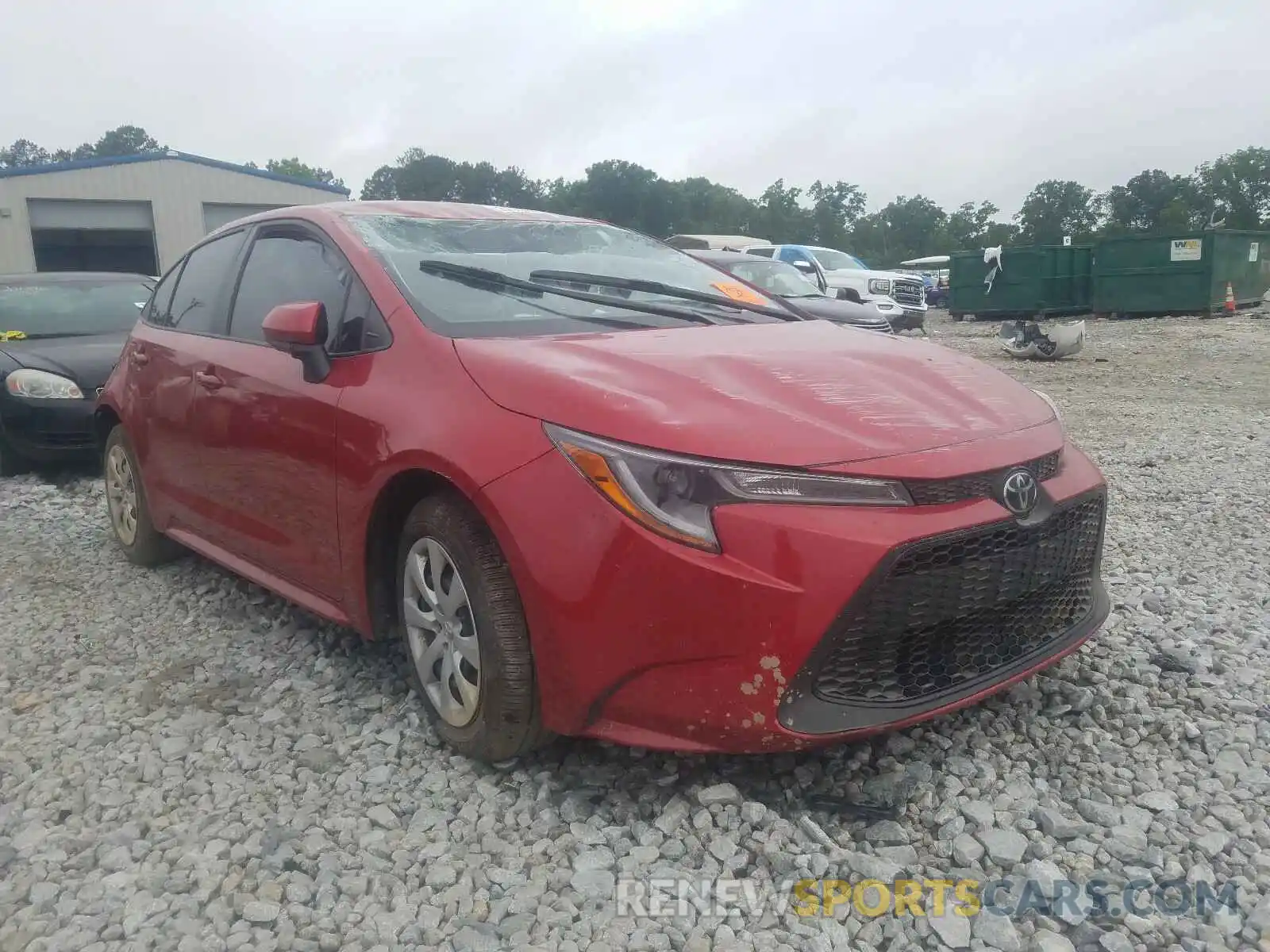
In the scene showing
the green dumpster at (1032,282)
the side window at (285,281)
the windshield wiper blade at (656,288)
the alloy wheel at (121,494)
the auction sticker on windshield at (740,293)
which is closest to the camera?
the side window at (285,281)

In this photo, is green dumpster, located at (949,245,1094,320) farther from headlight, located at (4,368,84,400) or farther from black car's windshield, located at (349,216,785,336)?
black car's windshield, located at (349,216,785,336)

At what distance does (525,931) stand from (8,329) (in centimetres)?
675

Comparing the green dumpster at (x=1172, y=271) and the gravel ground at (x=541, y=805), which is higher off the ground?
the green dumpster at (x=1172, y=271)

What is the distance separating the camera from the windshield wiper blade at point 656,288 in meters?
3.33

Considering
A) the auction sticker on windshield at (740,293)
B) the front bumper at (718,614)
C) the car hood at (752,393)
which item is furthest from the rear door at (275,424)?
the auction sticker on windshield at (740,293)

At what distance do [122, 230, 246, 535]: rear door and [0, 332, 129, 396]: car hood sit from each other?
236 cm

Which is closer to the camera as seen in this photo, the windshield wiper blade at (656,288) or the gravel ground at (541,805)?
the gravel ground at (541,805)

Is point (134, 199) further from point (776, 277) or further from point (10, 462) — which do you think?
point (10, 462)

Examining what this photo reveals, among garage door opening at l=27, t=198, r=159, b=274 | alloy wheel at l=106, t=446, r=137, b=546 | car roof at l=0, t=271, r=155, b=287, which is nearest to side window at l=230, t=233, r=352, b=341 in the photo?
alloy wheel at l=106, t=446, r=137, b=546

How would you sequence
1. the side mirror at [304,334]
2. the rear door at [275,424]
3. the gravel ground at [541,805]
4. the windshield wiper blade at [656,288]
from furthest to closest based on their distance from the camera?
the windshield wiper blade at [656,288]
the rear door at [275,424]
the side mirror at [304,334]
the gravel ground at [541,805]

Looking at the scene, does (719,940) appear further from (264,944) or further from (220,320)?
(220,320)

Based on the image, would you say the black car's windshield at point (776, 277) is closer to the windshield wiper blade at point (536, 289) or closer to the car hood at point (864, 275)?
the car hood at point (864, 275)

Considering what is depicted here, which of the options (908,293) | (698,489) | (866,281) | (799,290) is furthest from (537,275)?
(908,293)

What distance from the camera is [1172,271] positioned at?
64.0ft
